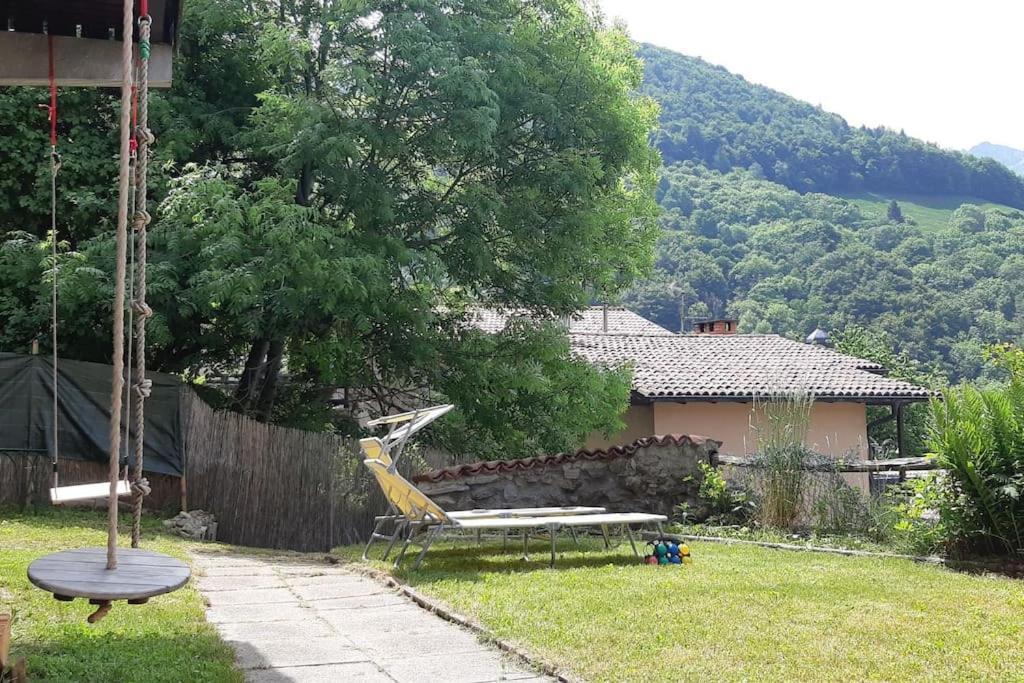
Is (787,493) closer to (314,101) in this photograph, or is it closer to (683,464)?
(683,464)

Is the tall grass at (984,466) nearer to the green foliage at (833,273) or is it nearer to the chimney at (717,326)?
the chimney at (717,326)

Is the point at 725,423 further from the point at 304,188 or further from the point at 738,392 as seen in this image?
the point at 304,188

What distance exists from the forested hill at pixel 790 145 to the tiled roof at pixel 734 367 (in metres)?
44.9

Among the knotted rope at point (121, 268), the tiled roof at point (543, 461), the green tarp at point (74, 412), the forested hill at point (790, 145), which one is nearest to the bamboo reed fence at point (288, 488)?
the green tarp at point (74, 412)

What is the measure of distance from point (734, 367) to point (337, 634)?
64.4 feet

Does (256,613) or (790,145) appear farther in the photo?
(790,145)

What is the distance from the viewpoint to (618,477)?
39.7 feet

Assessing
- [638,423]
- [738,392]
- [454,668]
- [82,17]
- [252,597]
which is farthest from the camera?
[638,423]

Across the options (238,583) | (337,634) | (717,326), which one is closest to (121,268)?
(337,634)

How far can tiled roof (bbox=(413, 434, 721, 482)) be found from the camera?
11328 millimetres

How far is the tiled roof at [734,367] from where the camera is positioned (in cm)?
2217

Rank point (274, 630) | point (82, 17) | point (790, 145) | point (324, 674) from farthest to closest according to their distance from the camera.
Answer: point (790, 145), point (82, 17), point (274, 630), point (324, 674)

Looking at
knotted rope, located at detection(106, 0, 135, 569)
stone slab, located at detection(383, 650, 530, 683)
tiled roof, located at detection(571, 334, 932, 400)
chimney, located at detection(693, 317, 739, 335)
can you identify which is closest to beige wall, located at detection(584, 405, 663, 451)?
tiled roof, located at detection(571, 334, 932, 400)

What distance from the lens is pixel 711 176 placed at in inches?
2707
